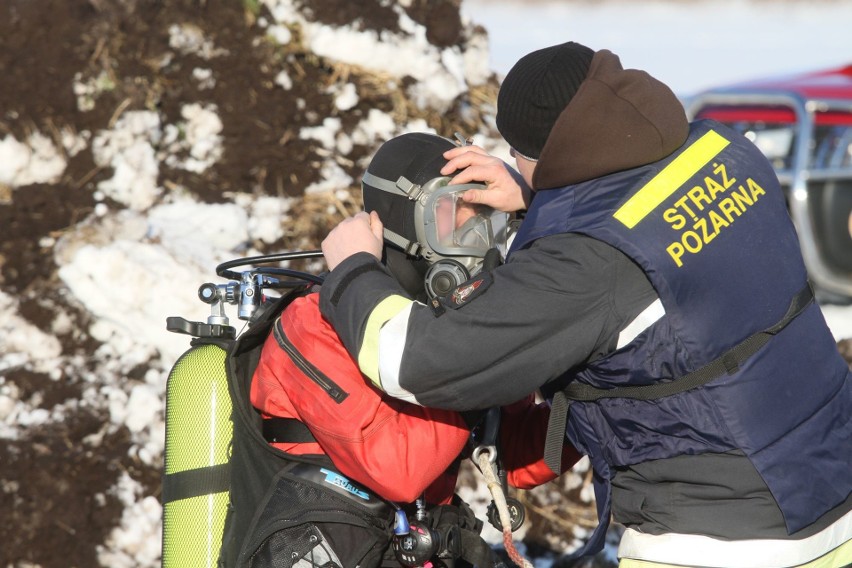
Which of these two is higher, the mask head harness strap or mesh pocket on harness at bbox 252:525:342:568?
the mask head harness strap

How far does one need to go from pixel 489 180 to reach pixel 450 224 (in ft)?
0.55

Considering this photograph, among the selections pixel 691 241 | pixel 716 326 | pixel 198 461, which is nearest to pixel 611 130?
pixel 691 241

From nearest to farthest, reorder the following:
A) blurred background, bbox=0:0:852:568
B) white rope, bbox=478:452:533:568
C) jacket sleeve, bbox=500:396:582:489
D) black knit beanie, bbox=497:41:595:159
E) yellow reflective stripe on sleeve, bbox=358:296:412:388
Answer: yellow reflective stripe on sleeve, bbox=358:296:412:388
black knit beanie, bbox=497:41:595:159
white rope, bbox=478:452:533:568
jacket sleeve, bbox=500:396:582:489
blurred background, bbox=0:0:852:568

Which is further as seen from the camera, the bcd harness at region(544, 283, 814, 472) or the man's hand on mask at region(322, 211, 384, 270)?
the man's hand on mask at region(322, 211, 384, 270)

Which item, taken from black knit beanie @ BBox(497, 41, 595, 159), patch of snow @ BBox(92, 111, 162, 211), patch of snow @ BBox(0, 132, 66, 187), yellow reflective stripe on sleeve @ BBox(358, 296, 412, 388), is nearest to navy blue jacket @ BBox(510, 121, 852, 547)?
black knit beanie @ BBox(497, 41, 595, 159)

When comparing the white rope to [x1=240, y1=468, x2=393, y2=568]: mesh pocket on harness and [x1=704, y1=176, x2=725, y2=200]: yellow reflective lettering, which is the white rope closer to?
[x1=240, y1=468, x2=393, y2=568]: mesh pocket on harness

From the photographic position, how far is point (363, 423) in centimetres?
242

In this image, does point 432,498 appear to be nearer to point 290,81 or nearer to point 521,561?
point 521,561

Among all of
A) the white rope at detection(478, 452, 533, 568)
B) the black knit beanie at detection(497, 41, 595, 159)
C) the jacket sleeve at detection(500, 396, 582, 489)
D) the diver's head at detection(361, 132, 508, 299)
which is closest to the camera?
the black knit beanie at detection(497, 41, 595, 159)

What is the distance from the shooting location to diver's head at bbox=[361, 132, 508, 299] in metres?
2.81

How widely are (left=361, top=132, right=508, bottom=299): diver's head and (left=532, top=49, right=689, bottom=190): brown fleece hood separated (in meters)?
0.57

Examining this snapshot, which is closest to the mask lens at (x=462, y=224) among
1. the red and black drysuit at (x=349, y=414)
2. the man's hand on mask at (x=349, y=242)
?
the man's hand on mask at (x=349, y=242)

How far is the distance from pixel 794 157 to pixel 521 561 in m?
3.24

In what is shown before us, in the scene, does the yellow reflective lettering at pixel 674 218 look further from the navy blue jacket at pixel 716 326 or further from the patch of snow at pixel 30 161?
the patch of snow at pixel 30 161
